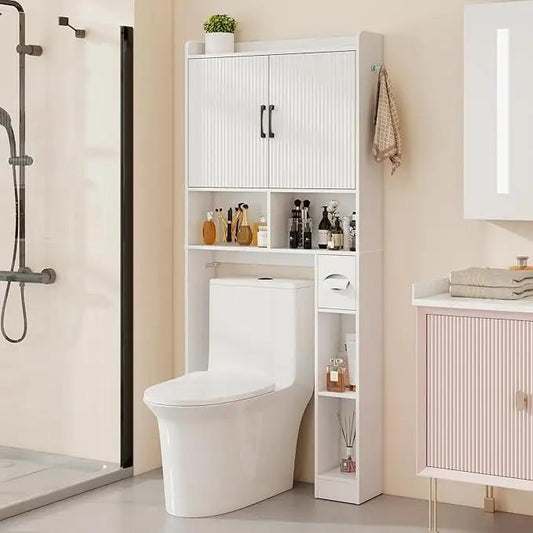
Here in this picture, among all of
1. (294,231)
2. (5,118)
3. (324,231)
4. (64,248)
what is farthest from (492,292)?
(5,118)

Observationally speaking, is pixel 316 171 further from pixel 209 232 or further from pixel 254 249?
pixel 209 232

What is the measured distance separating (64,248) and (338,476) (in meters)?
1.45

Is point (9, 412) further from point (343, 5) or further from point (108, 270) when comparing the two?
point (343, 5)

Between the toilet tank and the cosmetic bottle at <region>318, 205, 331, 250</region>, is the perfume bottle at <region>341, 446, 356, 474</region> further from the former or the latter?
the cosmetic bottle at <region>318, 205, 331, 250</region>

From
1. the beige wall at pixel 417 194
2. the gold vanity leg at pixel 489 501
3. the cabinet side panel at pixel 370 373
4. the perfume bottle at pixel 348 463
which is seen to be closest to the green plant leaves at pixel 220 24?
the beige wall at pixel 417 194

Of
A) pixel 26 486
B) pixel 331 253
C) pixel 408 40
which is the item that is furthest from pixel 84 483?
pixel 408 40

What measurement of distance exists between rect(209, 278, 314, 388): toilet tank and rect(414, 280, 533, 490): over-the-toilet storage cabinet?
74 centimetres

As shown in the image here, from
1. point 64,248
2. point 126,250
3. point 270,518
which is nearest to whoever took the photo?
point 270,518

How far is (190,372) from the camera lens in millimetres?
4832

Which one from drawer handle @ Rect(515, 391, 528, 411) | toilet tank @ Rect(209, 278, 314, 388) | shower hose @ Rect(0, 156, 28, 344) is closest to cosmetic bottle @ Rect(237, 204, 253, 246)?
toilet tank @ Rect(209, 278, 314, 388)

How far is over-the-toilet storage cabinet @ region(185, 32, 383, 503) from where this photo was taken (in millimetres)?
4387

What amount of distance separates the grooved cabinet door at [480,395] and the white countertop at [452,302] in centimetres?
5

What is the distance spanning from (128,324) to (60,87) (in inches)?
41.2

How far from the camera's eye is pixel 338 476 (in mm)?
4527
